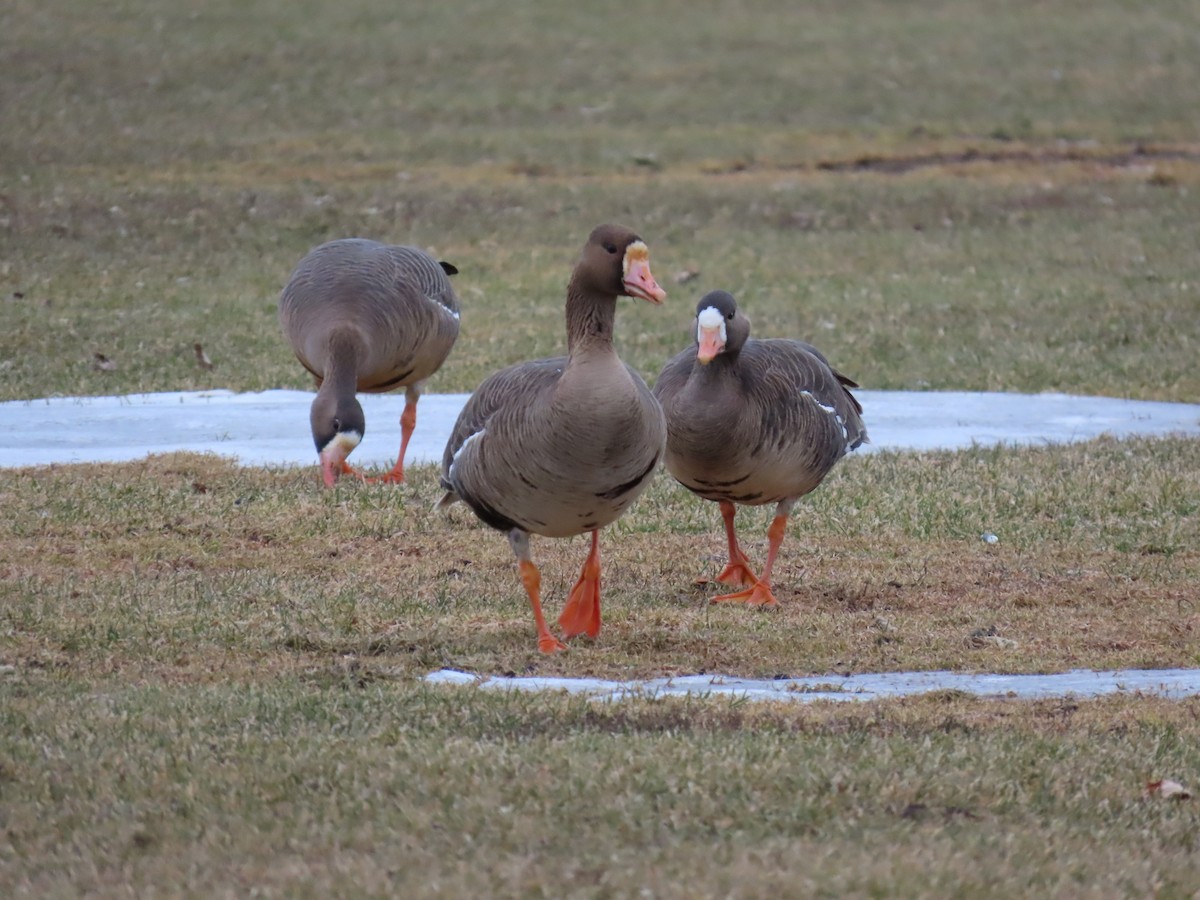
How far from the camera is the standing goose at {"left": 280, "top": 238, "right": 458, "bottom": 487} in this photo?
10078 millimetres

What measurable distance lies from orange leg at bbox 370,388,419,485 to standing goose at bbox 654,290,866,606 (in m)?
2.45

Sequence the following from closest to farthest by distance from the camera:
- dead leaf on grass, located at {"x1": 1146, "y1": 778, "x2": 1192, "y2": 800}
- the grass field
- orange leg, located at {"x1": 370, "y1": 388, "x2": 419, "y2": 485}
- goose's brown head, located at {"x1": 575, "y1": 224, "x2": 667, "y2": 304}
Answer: the grass field < dead leaf on grass, located at {"x1": 1146, "y1": 778, "x2": 1192, "y2": 800} < goose's brown head, located at {"x1": 575, "y1": 224, "x2": 667, "y2": 304} < orange leg, located at {"x1": 370, "y1": 388, "x2": 419, "y2": 485}

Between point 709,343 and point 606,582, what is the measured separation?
1489mm

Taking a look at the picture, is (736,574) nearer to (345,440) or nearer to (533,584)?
(533,584)

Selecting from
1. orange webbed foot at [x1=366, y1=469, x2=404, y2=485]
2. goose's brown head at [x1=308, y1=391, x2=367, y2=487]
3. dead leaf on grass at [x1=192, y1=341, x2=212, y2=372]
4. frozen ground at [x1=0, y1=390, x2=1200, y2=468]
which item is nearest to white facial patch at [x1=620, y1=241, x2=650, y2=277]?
goose's brown head at [x1=308, y1=391, x2=367, y2=487]

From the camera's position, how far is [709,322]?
24.8 feet

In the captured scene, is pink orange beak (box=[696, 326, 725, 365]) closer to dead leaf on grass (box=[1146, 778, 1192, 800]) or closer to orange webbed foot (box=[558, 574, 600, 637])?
orange webbed foot (box=[558, 574, 600, 637])

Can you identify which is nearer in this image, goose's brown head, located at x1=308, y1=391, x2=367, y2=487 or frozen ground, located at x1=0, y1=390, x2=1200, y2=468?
goose's brown head, located at x1=308, y1=391, x2=367, y2=487

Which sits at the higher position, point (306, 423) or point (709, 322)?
point (709, 322)

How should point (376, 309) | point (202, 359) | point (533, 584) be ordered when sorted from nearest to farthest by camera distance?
1. point (533, 584)
2. point (376, 309)
3. point (202, 359)

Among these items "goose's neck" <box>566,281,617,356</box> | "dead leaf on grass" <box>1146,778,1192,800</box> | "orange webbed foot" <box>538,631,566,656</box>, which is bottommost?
"orange webbed foot" <box>538,631,566,656</box>

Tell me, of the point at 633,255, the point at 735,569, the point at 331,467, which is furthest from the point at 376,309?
the point at 633,255

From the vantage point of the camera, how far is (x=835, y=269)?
19.8 m

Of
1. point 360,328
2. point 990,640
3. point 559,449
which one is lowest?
point 990,640
